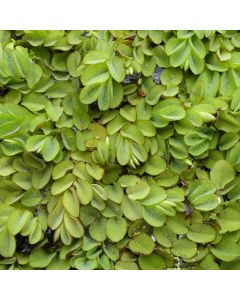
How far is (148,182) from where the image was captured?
5.60 ft

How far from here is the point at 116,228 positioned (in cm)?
167

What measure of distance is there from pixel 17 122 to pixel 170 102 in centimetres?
49

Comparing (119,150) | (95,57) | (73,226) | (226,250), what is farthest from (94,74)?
(226,250)

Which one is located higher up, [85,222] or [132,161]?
[132,161]

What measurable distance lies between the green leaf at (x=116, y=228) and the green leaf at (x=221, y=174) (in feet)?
1.05

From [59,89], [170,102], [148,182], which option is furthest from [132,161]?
[59,89]

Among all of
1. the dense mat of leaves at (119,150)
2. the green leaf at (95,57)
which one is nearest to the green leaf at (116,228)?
the dense mat of leaves at (119,150)

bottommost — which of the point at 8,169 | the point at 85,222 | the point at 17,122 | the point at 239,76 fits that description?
the point at 85,222

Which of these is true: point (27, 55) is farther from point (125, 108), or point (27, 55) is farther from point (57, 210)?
point (57, 210)

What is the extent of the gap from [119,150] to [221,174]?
1.10ft

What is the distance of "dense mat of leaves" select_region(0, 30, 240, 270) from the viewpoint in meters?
1.67

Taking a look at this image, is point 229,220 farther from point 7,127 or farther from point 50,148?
point 7,127

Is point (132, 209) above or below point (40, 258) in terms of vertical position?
above

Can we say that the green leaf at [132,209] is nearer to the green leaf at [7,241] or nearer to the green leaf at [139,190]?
the green leaf at [139,190]
